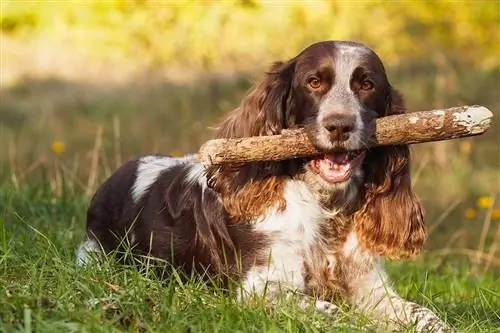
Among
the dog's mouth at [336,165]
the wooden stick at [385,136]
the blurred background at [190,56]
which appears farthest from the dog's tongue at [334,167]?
the blurred background at [190,56]

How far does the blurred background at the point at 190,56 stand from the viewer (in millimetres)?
12719

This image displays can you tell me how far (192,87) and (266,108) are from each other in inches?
355

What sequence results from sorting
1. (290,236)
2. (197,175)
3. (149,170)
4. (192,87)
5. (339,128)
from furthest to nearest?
(192,87) < (149,170) < (197,175) < (290,236) < (339,128)

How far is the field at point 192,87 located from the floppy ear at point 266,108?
3.76ft

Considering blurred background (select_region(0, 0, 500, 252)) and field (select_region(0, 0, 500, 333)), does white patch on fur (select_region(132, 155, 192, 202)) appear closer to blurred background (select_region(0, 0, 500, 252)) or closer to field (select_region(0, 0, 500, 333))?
field (select_region(0, 0, 500, 333))

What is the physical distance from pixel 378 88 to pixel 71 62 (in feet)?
36.3

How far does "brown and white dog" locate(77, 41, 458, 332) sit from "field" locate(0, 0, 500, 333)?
22.6 inches

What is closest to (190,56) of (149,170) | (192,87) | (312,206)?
(192,87)

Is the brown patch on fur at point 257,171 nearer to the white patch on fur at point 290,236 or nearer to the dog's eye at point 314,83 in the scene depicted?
the white patch on fur at point 290,236

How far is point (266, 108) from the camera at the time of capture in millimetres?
4773

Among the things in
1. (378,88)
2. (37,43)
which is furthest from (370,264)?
(37,43)

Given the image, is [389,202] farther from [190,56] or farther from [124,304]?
[190,56]

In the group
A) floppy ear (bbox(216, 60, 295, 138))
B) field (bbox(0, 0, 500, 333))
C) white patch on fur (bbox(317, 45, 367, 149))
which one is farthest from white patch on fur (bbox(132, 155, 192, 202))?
white patch on fur (bbox(317, 45, 367, 149))

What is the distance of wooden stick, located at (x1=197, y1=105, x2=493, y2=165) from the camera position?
13.9 ft
